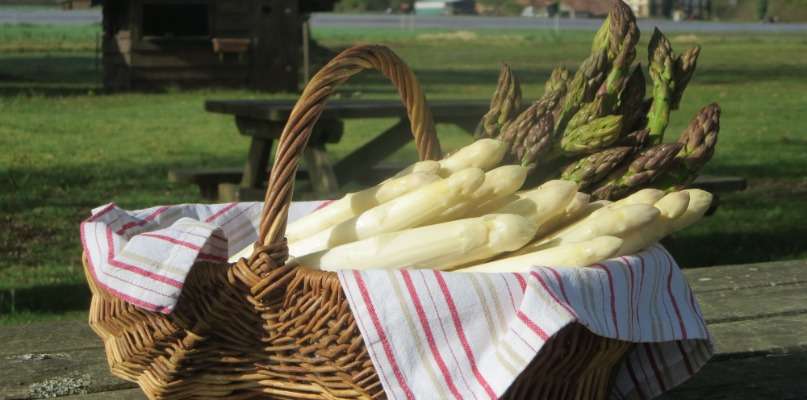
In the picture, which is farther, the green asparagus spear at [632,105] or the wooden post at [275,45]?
the wooden post at [275,45]

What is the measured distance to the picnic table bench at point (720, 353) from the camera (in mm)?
1875

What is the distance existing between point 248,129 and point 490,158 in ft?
18.2

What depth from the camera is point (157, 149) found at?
35.9 ft

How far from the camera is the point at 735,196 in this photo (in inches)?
343

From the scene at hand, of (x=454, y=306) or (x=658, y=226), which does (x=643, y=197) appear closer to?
(x=658, y=226)

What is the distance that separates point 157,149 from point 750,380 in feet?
30.9

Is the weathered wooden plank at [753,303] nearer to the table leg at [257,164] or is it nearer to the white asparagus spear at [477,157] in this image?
the white asparagus spear at [477,157]

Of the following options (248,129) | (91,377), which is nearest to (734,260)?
(248,129)

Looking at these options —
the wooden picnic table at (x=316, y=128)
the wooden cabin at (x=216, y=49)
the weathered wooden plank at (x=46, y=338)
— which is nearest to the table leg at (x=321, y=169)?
the wooden picnic table at (x=316, y=128)

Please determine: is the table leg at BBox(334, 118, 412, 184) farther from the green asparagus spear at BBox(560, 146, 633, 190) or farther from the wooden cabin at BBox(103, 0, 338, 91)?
the wooden cabin at BBox(103, 0, 338, 91)

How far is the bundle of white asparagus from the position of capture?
1.63 metres

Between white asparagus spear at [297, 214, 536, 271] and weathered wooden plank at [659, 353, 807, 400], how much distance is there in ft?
1.50

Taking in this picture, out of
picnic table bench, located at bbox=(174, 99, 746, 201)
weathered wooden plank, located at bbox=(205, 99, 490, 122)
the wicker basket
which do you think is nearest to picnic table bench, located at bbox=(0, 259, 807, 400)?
the wicker basket

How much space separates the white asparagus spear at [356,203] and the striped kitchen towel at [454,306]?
22 cm
